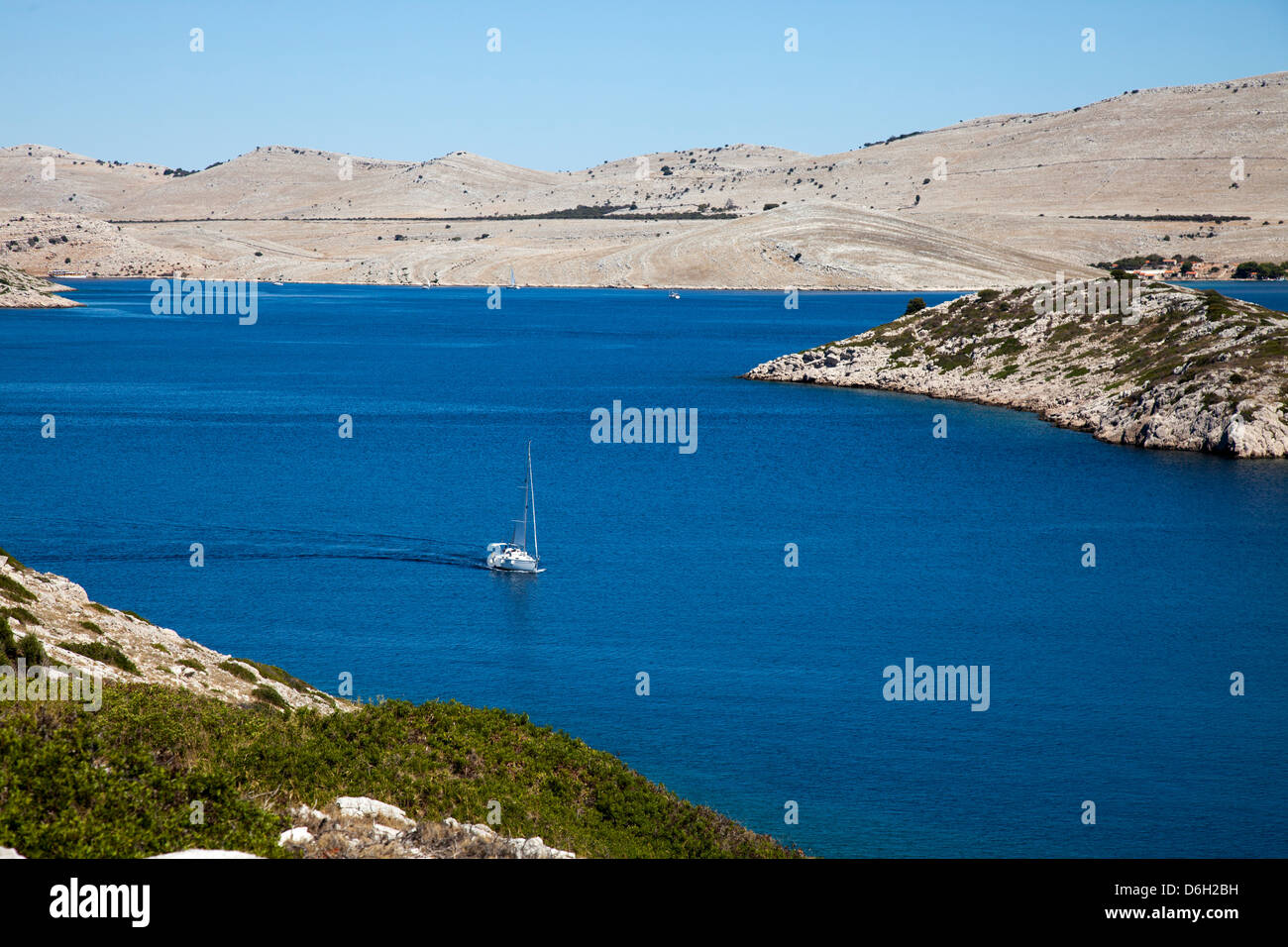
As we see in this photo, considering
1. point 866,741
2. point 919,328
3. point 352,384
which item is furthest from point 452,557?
point 919,328

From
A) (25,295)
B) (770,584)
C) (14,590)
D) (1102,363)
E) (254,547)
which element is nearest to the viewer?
(14,590)

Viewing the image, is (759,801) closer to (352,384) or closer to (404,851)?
(404,851)

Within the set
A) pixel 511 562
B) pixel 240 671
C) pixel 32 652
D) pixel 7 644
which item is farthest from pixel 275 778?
pixel 511 562

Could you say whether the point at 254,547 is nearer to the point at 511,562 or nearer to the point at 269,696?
the point at 511,562

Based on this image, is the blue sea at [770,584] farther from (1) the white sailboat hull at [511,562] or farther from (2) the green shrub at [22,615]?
(2) the green shrub at [22,615]

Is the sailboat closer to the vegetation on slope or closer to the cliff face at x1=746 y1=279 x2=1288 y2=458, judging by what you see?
the vegetation on slope

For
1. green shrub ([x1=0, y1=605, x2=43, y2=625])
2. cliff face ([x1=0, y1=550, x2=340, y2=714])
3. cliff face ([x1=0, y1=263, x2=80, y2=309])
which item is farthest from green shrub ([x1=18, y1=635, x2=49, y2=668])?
cliff face ([x1=0, y1=263, x2=80, y2=309])
